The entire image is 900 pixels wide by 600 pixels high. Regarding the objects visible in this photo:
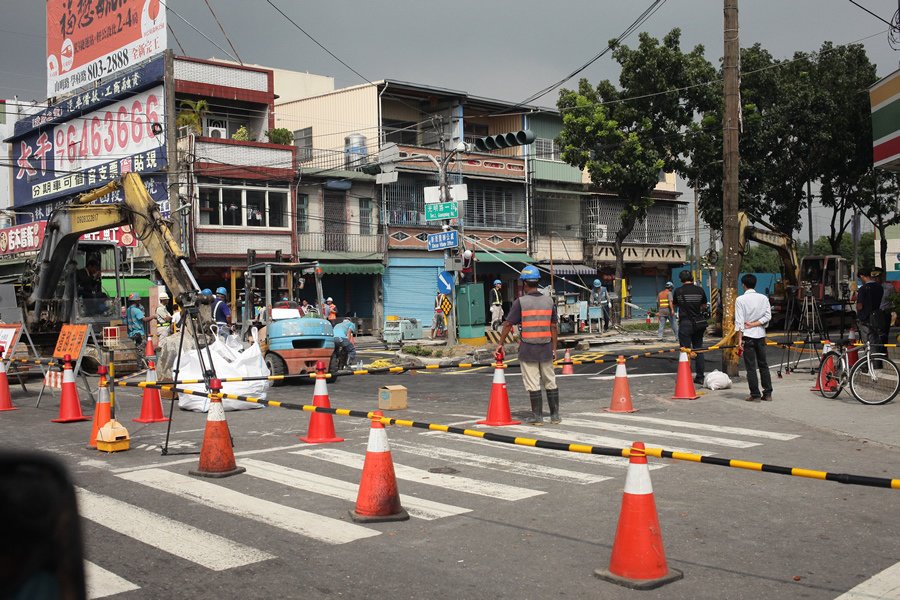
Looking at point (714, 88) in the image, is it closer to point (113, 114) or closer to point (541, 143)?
point (541, 143)

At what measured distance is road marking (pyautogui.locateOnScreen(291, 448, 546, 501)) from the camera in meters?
7.91

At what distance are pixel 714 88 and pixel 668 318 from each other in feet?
45.6

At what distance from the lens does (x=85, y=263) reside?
869 inches

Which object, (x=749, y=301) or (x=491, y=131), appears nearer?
(x=749, y=301)

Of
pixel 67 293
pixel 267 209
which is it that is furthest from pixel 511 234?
pixel 67 293

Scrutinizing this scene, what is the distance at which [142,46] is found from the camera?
33406mm

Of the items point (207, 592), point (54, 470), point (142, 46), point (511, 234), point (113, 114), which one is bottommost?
point (207, 592)

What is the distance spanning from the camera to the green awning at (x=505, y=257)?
43.4 metres

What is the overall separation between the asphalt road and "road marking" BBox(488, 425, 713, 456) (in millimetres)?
42

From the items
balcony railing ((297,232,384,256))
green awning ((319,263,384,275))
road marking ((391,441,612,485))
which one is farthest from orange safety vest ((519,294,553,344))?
balcony railing ((297,232,384,256))

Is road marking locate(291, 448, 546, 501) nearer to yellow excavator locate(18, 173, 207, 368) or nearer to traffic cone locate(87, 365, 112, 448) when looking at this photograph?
traffic cone locate(87, 365, 112, 448)

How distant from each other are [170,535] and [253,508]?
0.93 meters

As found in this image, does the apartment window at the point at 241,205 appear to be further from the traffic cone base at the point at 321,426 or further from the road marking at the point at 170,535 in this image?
the road marking at the point at 170,535

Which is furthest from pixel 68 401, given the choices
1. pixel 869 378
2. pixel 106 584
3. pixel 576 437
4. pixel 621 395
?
pixel 869 378
